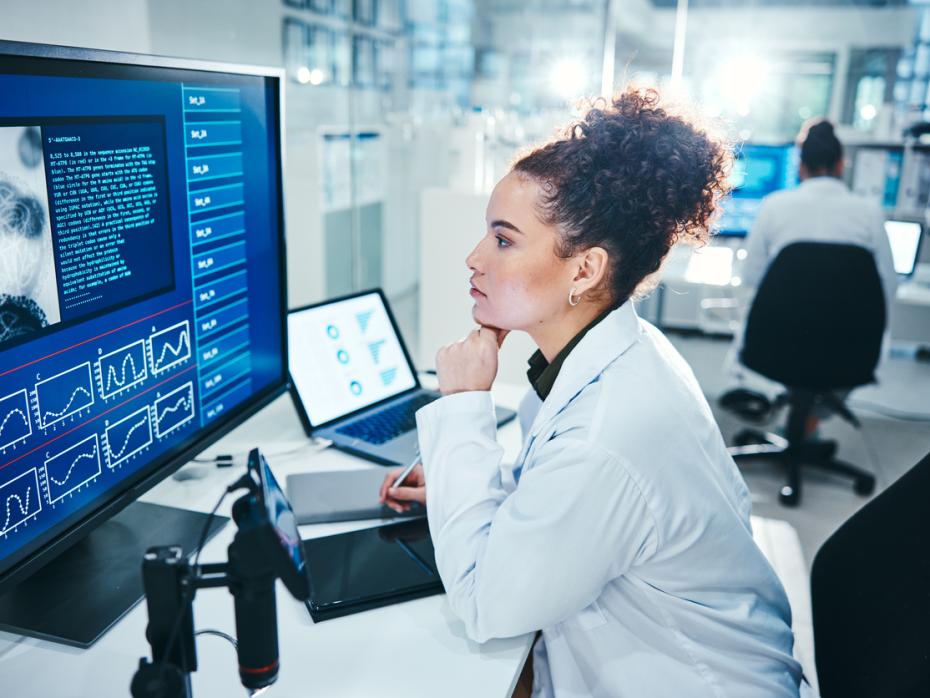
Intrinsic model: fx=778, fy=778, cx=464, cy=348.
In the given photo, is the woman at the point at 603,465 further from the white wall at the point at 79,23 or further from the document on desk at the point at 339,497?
the white wall at the point at 79,23

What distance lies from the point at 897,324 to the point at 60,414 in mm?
4069

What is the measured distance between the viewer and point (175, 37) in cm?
168

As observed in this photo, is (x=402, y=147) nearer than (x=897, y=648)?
No

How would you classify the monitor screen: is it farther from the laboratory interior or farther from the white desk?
the white desk

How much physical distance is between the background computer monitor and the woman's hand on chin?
2820 mm

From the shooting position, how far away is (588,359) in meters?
0.97

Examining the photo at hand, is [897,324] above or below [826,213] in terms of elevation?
below

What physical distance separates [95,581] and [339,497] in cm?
34

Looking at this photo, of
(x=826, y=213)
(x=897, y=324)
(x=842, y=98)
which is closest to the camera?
(x=826, y=213)

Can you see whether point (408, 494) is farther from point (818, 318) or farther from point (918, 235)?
point (918, 235)

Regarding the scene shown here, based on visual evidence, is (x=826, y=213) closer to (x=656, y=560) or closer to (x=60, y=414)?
(x=656, y=560)

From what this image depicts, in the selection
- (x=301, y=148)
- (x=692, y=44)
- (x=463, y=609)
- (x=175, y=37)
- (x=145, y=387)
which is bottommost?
(x=463, y=609)

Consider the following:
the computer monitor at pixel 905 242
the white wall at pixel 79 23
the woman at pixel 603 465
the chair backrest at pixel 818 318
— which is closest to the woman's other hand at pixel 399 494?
the woman at pixel 603 465

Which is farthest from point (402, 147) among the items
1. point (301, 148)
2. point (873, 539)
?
point (873, 539)
